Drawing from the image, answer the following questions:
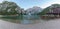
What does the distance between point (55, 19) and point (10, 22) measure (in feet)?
→ 1.68

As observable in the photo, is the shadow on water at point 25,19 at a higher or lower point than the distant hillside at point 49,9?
lower

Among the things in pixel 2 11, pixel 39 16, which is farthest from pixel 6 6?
pixel 39 16

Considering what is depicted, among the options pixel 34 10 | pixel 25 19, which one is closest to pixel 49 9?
pixel 34 10

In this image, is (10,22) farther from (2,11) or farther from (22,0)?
(22,0)

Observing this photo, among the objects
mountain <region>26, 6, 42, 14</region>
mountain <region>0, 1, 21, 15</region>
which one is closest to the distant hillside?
mountain <region>26, 6, 42, 14</region>

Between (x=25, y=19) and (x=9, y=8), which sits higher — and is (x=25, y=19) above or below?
below

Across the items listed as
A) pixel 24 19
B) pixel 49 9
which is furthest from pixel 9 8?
pixel 49 9

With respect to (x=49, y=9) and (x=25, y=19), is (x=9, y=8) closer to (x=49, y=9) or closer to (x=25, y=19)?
(x=25, y=19)

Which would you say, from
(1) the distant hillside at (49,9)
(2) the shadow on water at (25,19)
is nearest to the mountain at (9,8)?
(2) the shadow on water at (25,19)

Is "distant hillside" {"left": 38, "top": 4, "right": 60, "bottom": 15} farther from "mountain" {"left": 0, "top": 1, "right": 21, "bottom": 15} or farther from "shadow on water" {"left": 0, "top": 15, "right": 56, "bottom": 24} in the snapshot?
"mountain" {"left": 0, "top": 1, "right": 21, "bottom": 15}

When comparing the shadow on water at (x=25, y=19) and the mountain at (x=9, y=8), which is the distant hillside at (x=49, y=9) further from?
the mountain at (x=9, y=8)

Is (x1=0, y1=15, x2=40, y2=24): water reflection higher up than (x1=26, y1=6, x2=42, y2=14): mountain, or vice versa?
(x1=26, y1=6, x2=42, y2=14): mountain

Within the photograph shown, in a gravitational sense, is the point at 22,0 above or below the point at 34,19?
above

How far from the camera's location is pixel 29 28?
1212 mm
